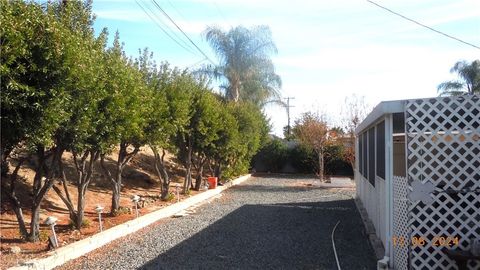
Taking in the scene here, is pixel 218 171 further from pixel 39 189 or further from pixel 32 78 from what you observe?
Result: pixel 32 78

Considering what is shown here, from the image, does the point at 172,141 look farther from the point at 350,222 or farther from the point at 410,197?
the point at 410,197

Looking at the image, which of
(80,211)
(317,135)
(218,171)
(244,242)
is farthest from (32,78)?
(317,135)

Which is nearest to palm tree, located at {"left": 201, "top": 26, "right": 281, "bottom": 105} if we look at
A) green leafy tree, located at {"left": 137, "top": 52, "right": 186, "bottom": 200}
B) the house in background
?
green leafy tree, located at {"left": 137, "top": 52, "right": 186, "bottom": 200}

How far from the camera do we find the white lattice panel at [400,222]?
6027mm

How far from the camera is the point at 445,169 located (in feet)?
18.7

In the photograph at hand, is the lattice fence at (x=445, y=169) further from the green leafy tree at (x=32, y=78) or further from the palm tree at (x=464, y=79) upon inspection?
the palm tree at (x=464, y=79)

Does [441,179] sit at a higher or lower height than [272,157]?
lower

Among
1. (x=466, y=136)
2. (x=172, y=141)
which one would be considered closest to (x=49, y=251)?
(x=466, y=136)

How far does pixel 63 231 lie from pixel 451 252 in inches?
297

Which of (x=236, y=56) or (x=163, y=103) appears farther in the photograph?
(x=236, y=56)

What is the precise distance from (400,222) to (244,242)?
3.61m

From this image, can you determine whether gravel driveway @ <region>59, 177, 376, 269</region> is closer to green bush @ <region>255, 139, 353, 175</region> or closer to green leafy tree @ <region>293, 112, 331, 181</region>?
green leafy tree @ <region>293, 112, 331, 181</region>

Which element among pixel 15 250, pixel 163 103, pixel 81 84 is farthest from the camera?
pixel 163 103

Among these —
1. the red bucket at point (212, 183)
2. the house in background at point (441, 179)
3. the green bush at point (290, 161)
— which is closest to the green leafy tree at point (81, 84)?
the house in background at point (441, 179)
